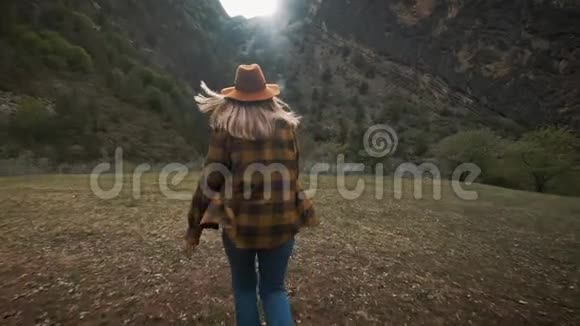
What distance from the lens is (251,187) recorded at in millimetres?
2398

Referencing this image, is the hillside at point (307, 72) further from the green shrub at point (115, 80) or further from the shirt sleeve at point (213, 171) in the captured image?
the shirt sleeve at point (213, 171)

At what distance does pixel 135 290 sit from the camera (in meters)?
4.65

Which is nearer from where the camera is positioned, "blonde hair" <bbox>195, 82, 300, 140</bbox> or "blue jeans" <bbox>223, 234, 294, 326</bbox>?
"blonde hair" <bbox>195, 82, 300, 140</bbox>

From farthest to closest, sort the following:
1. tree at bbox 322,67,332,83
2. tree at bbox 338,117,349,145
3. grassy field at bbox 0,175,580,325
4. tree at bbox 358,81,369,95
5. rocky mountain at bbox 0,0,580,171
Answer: tree at bbox 322,67,332,83 → tree at bbox 358,81,369,95 → tree at bbox 338,117,349,145 → rocky mountain at bbox 0,0,580,171 → grassy field at bbox 0,175,580,325

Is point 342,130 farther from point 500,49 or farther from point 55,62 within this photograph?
point 55,62

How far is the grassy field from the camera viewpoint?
4.30m

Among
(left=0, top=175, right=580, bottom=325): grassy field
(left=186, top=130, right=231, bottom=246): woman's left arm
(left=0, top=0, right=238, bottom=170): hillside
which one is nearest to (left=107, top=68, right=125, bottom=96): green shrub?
(left=0, top=0, right=238, bottom=170): hillside

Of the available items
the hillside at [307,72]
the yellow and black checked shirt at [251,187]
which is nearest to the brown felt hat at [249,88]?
the yellow and black checked shirt at [251,187]

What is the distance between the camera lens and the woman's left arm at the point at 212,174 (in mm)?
2383

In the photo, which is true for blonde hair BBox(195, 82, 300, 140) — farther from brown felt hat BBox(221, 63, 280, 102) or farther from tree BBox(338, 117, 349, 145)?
tree BBox(338, 117, 349, 145)

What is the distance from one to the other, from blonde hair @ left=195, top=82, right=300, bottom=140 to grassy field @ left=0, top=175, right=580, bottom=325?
2.55 metres

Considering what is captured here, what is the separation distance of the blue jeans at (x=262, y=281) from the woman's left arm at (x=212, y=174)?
0.26 meters

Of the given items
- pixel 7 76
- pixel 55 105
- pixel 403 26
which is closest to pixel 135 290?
pixel 55 105

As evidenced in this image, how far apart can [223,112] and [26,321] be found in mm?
3309
